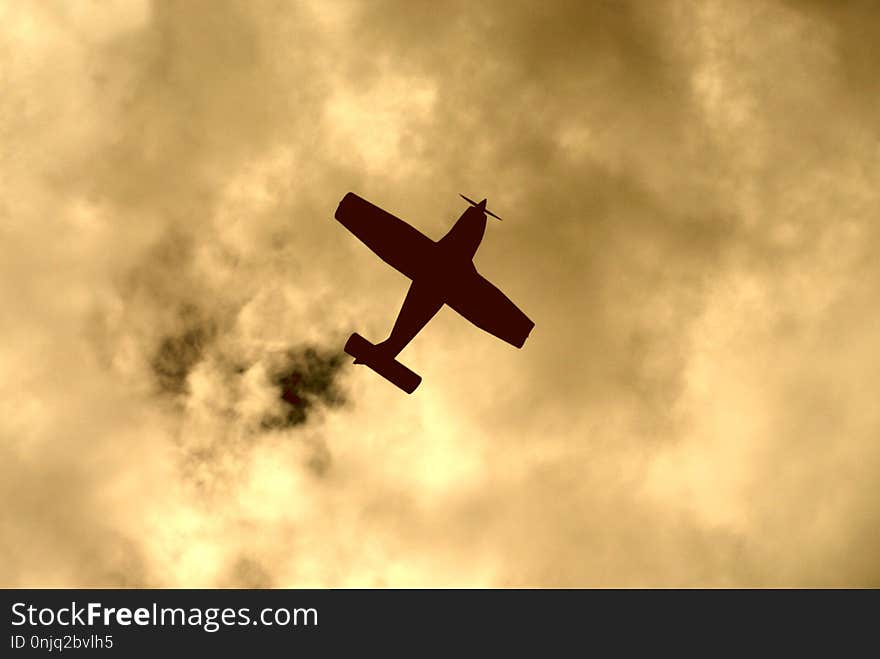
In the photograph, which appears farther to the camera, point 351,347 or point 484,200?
point 351,347

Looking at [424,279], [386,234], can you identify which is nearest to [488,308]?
[424,279]

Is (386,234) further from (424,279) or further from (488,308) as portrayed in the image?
(488,308)

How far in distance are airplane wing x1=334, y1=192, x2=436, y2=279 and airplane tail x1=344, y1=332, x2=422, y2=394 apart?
5525 millimetres

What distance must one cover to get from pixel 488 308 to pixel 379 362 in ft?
24.8

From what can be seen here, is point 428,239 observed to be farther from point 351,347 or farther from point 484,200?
point 351,347

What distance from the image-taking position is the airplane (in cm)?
4138

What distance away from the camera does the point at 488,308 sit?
4434 cm

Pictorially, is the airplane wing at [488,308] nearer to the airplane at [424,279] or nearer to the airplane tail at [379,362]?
the airplane at [424,279]

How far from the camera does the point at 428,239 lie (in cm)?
4238

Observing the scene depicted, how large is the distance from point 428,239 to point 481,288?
4.27 m

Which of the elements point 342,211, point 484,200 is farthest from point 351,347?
point 484,200

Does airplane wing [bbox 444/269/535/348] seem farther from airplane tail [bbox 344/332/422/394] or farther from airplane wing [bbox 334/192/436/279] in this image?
airplane tail [bbox 344/332/422/394]
